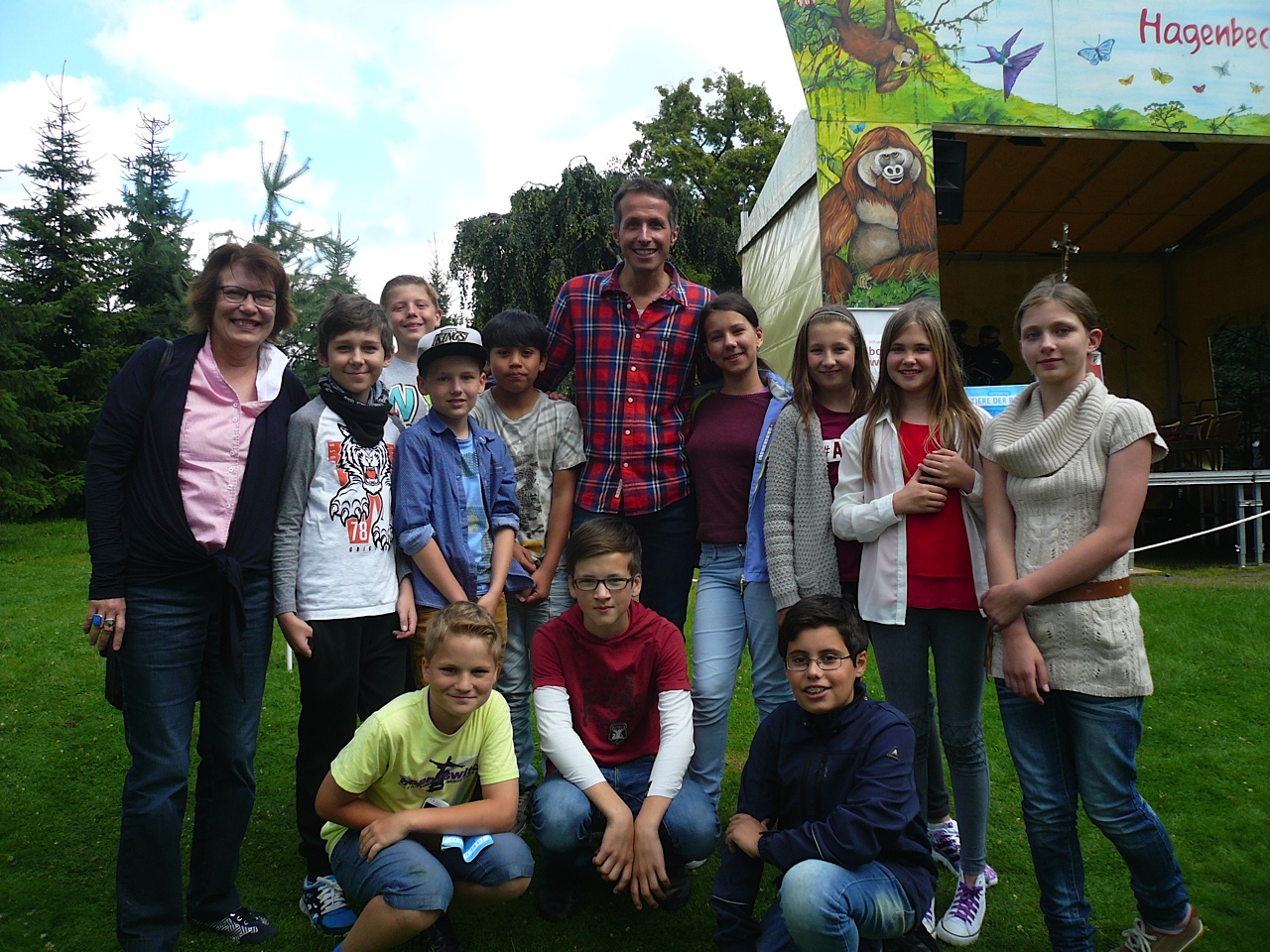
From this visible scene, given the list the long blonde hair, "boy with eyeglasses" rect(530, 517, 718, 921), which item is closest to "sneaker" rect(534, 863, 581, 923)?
"boy with eyeglasses" rect(530, 517, 718, 921)

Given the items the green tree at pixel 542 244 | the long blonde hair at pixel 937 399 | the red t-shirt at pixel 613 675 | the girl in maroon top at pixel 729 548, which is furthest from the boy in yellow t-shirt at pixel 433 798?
the green tree at pixel 542 244

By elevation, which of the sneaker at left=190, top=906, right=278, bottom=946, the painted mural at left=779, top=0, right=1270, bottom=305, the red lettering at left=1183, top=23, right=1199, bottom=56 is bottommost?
the sneaker at left=190, top=906, right=278, bottom=946

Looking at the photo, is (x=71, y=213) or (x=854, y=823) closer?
(x=854, y=823)

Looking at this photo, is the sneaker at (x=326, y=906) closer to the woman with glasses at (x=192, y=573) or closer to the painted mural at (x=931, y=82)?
the woman with glasses at (x=192, y=573)

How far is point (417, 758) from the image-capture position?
2398mm

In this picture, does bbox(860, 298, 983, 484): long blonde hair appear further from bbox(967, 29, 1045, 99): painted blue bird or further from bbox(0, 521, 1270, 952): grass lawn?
bbox(967, 29, 1045, 99): painted blue bird

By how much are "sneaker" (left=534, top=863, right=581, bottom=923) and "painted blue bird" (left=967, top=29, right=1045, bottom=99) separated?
22.7 feet

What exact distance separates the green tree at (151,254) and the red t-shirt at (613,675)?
14392 mm

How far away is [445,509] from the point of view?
283cm

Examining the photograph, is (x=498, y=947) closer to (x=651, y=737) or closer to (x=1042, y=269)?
(x=651, y=737)

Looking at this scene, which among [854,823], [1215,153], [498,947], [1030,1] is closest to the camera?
[854,823]

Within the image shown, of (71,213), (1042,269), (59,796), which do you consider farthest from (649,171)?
(59,796)

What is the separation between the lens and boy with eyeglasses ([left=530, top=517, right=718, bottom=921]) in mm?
2580

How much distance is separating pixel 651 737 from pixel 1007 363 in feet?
35.1
